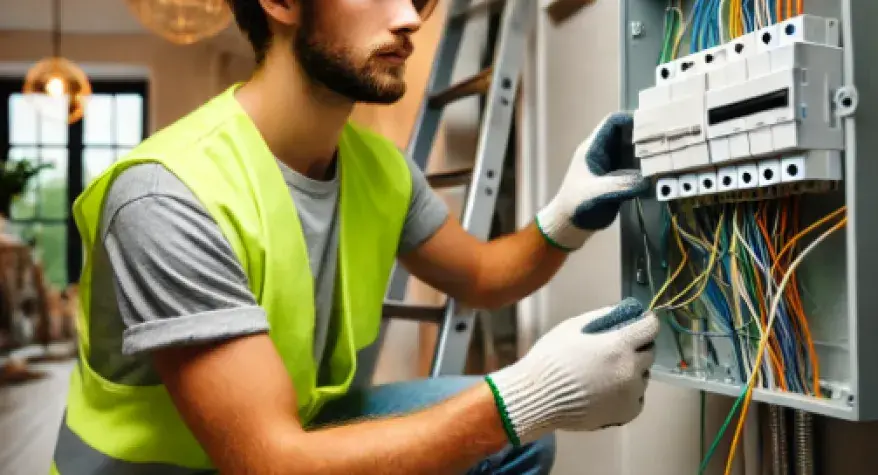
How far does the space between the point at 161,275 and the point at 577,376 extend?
482 millimetres

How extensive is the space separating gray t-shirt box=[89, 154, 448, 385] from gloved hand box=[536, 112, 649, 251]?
1.61ft

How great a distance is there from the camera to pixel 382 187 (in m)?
1.14

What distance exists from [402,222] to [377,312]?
16 cm

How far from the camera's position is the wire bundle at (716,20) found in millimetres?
808

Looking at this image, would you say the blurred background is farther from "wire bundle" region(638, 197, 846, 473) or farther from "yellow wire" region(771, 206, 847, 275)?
"yellow wire" region(771, 206, 847, 275)

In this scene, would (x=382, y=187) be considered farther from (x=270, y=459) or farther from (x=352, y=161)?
(x=270, y=459)

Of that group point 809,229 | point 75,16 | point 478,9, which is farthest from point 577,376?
point 75,16

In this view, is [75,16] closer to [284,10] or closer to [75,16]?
[75,16]

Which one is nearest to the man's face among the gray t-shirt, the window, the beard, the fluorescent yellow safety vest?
the beard

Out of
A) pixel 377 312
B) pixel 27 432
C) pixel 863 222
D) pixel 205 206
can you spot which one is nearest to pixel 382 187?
pixel 377 312

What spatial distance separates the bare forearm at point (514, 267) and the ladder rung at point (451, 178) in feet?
1.01

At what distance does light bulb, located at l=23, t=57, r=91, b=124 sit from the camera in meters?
2.75

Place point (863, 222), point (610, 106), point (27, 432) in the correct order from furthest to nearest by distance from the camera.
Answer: point (27, 432), point (610, 106), point (863, 222)

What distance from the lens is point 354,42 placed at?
3.16ft
